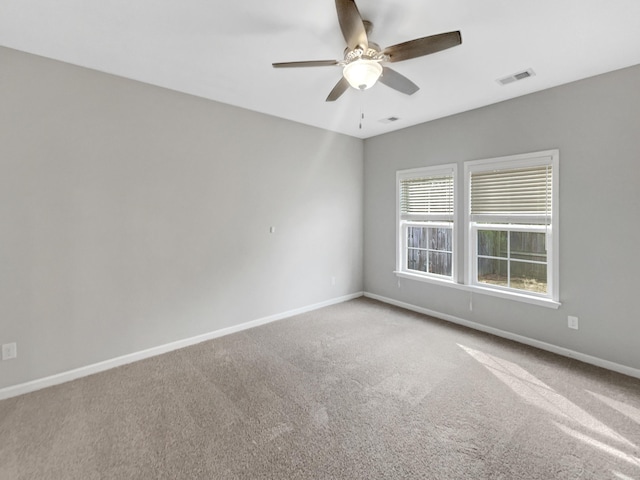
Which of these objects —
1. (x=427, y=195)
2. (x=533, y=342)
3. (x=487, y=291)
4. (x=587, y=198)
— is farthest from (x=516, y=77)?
(x=533, y=342)

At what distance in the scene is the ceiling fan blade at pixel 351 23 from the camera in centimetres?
156

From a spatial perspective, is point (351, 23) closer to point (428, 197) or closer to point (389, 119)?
point (389, 119)

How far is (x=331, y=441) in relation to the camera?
181 centimetres

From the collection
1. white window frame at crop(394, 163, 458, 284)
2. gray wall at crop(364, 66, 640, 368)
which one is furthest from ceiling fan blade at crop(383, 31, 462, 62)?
white window frame at crop(394, 163, 458, 284)

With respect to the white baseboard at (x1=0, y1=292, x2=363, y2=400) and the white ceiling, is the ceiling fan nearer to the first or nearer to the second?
the white ceiling

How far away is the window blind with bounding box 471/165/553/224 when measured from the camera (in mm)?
3047

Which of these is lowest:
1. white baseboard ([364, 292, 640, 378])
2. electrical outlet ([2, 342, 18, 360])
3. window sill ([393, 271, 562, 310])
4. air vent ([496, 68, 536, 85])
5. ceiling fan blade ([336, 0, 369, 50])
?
white baseboard ([364, 292, 640, 378])

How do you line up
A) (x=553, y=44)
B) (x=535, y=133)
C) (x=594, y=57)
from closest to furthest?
(x=553, y=44), (x=594, y=57), (x=535, y=133)

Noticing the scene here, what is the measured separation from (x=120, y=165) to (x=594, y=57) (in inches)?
165

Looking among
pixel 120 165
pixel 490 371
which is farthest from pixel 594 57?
pixel 120 165

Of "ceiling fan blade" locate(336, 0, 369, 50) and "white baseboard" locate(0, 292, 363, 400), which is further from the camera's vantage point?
"white baseboard" locate(0, 292, 363, 400)

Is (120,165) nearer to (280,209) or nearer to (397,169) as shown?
(280,209)

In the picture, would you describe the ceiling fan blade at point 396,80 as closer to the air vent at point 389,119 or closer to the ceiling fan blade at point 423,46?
the ceiling fan blade at point 423,46

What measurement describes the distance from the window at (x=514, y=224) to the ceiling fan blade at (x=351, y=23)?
2347 mm
